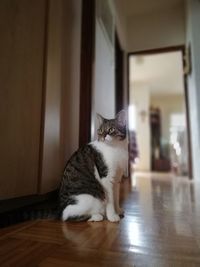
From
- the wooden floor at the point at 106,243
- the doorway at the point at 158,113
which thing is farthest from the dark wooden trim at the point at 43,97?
the doorway at the point at 158,113

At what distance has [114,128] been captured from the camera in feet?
3.87

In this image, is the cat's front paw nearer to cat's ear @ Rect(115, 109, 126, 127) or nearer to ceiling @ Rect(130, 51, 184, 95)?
cat's ear @ Rect(115, 109, 126, 127)

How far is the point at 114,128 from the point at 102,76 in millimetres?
1148

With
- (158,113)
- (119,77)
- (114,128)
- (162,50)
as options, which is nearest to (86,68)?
(114,128)

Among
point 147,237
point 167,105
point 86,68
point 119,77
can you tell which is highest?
point 167,105

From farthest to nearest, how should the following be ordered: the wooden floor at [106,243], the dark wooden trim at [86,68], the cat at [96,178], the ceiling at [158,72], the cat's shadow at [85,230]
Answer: the ceiling at [158,72] → the dark wooden trim at [86,68] → the cat at [96,178] → the cat's shadow at [85,230] → the wooden floor at [106,243]

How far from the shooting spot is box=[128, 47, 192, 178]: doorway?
5.21 m

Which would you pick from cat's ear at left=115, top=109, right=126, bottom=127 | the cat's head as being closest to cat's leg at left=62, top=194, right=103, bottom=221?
the cat's head

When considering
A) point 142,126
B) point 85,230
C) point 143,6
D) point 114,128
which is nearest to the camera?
point 85,230

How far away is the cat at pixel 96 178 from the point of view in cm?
105

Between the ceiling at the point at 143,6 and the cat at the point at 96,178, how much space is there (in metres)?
2.72

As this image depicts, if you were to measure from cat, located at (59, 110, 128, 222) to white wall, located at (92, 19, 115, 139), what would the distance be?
1.74 feet

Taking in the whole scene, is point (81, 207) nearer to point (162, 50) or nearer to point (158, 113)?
point (162, 50)

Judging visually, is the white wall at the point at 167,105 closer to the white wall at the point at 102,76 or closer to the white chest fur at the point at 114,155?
the white wall at the point at 102,76
